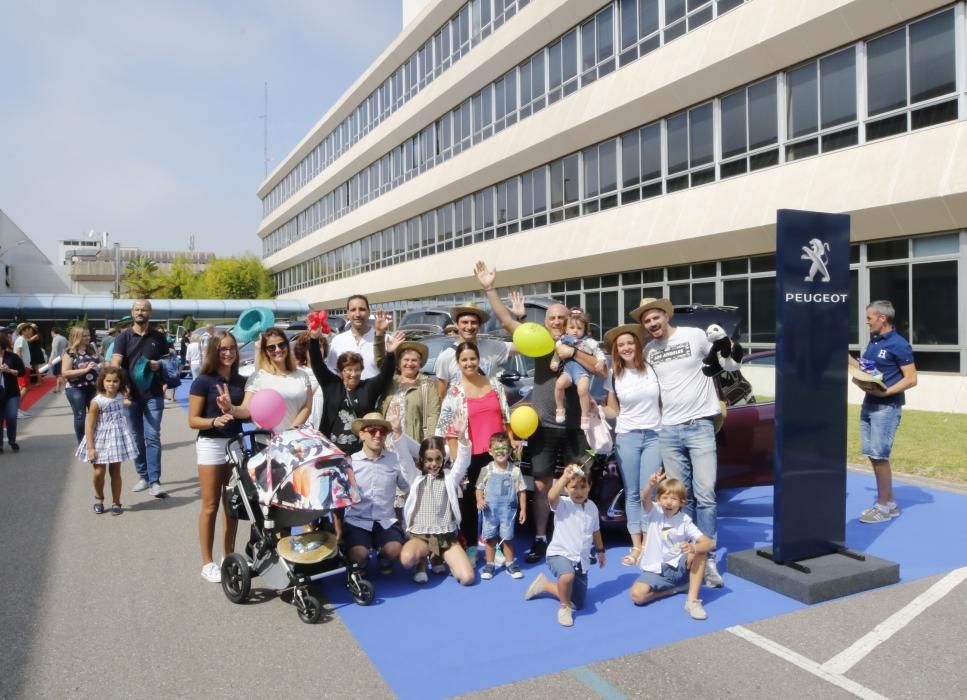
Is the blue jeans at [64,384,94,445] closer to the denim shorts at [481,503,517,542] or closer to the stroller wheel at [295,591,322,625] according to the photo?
the stroller wheel at [295,591,322,625]

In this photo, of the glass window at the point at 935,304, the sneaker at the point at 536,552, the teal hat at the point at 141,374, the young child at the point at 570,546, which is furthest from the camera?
the glass window at the point at 935,304

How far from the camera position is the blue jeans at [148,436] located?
27.2ft

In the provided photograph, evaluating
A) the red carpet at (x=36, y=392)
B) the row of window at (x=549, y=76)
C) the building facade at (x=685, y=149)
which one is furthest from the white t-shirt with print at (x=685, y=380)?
the red carpet at (x=36, y=392)

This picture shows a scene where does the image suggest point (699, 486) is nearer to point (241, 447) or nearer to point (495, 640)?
point (495, 640)

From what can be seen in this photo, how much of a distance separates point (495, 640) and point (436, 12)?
106 ft

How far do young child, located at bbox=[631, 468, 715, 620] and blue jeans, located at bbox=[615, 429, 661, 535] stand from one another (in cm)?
52

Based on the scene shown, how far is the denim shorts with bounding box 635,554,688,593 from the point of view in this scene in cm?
486

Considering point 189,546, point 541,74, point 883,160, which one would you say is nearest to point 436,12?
point 541,74

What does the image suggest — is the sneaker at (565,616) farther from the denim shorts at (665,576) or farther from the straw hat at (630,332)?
the straw hat at (630,332)

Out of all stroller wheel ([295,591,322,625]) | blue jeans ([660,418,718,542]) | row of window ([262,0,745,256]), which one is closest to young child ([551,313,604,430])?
blue jeans ([660,418,718,542])

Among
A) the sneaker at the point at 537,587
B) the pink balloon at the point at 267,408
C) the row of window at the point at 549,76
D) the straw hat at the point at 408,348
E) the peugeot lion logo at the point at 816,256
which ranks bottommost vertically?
→ the sneaker at the point at 537,587

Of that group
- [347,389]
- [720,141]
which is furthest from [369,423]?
[720,141]

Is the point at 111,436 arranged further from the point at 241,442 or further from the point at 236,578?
the point at 236,578

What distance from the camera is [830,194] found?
1508cm
